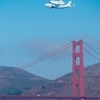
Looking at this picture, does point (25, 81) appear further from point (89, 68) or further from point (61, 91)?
point (61, 91)

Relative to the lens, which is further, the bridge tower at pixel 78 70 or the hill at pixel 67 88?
the hill at pixel 67 88

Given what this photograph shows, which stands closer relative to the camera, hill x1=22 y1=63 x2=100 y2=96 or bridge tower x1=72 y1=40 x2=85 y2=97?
bridge tower x1=72 y1=40 x2=85 y2=97

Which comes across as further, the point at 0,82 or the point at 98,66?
the point at 0,82

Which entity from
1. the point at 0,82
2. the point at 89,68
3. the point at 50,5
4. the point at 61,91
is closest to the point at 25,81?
the point at 0,82

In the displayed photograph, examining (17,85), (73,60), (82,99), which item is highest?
(17,85)

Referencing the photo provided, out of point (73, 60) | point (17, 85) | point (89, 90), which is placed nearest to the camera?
point (73, 60)

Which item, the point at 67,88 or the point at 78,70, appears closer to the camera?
Answer: the point at 78,70

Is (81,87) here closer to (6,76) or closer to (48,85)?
(48,85)

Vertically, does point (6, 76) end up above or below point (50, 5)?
above

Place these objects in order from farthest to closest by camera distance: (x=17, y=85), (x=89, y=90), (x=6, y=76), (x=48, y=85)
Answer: (x=6, y=76), (x=17, y=85), (x=48, y=85), (x=89, y=90)
